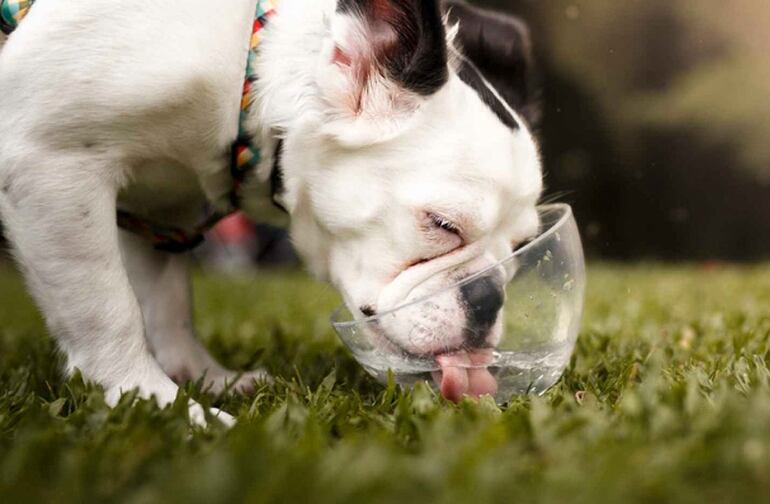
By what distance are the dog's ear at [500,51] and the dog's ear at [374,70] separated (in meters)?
0.52

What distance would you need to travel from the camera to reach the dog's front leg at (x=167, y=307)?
2.76 metres

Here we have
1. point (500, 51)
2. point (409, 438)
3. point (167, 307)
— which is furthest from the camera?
point (167, 307)

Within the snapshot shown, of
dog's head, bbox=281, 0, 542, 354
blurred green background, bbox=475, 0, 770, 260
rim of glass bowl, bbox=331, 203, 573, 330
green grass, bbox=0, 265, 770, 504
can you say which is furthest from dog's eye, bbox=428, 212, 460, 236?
blurred green background, bbox=475, 0, 770, 260

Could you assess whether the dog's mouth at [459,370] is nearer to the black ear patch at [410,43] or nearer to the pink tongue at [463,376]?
the pink tongue at [463,376]

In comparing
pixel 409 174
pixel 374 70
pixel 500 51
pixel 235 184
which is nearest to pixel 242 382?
pixel 235 184

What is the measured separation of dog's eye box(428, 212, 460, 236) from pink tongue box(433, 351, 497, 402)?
273 mm

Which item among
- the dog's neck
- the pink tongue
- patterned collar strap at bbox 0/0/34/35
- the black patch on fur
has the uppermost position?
patterned collar strap at bbox 0/0/34/35

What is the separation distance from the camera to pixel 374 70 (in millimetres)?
2174

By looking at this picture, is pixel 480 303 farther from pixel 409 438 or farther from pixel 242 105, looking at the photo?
pixel 242 105

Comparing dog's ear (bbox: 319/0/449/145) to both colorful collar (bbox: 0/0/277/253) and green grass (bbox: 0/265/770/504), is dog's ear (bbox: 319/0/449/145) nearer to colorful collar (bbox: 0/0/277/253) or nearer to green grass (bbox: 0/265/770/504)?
colorful collar (bbox: 0/0/277/253)

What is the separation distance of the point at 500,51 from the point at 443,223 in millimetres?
798

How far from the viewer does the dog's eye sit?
212 centimetres

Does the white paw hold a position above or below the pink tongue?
below

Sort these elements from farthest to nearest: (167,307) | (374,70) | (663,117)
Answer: (663,117) → (167,307) → (374,70)
